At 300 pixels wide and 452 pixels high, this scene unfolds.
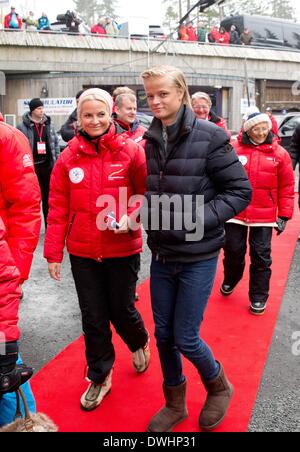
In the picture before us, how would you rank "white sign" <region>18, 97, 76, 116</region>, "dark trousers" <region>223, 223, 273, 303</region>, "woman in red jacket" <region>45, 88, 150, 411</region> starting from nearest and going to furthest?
1. "woman in red jacket" <region>45, 88, 150, 411</region>
2. "dark trousers" <region>223, 223, 273, 303</region>
3. "white sign" <region>18, 97, 76, 116</region>

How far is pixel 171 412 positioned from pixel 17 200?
1.51 m

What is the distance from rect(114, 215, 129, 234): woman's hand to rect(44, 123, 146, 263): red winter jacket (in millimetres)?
117

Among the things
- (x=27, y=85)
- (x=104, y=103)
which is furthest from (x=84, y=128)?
(x=27, y=85)

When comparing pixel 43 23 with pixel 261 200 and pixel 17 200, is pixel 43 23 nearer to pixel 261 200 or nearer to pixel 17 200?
pixel 261 200

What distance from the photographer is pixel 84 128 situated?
110 inches

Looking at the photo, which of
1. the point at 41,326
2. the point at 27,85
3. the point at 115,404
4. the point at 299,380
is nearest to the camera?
the point at 115,404

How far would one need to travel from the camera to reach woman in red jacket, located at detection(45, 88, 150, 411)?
280cm

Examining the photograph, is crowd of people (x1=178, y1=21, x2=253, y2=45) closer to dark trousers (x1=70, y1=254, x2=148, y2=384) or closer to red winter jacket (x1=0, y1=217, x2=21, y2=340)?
dark trousers (x1=70, y1=254, x2=148, y2=384)

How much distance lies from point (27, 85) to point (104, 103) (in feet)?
66.0

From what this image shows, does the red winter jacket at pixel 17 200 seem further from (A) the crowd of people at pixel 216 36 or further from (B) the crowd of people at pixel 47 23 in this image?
(A) the crowd of people at pixel 216 36

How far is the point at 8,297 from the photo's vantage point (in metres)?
1.93

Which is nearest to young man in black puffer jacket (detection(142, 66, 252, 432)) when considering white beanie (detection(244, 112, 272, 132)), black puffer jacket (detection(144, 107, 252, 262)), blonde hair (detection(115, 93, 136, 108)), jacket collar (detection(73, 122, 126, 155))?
black puffer jacket (detection(144, 107, 252, 262))

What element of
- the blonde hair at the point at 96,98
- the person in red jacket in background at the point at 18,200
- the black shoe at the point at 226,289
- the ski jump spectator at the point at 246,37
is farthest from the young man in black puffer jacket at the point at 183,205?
the ski jump spectator at the point at 246,37
